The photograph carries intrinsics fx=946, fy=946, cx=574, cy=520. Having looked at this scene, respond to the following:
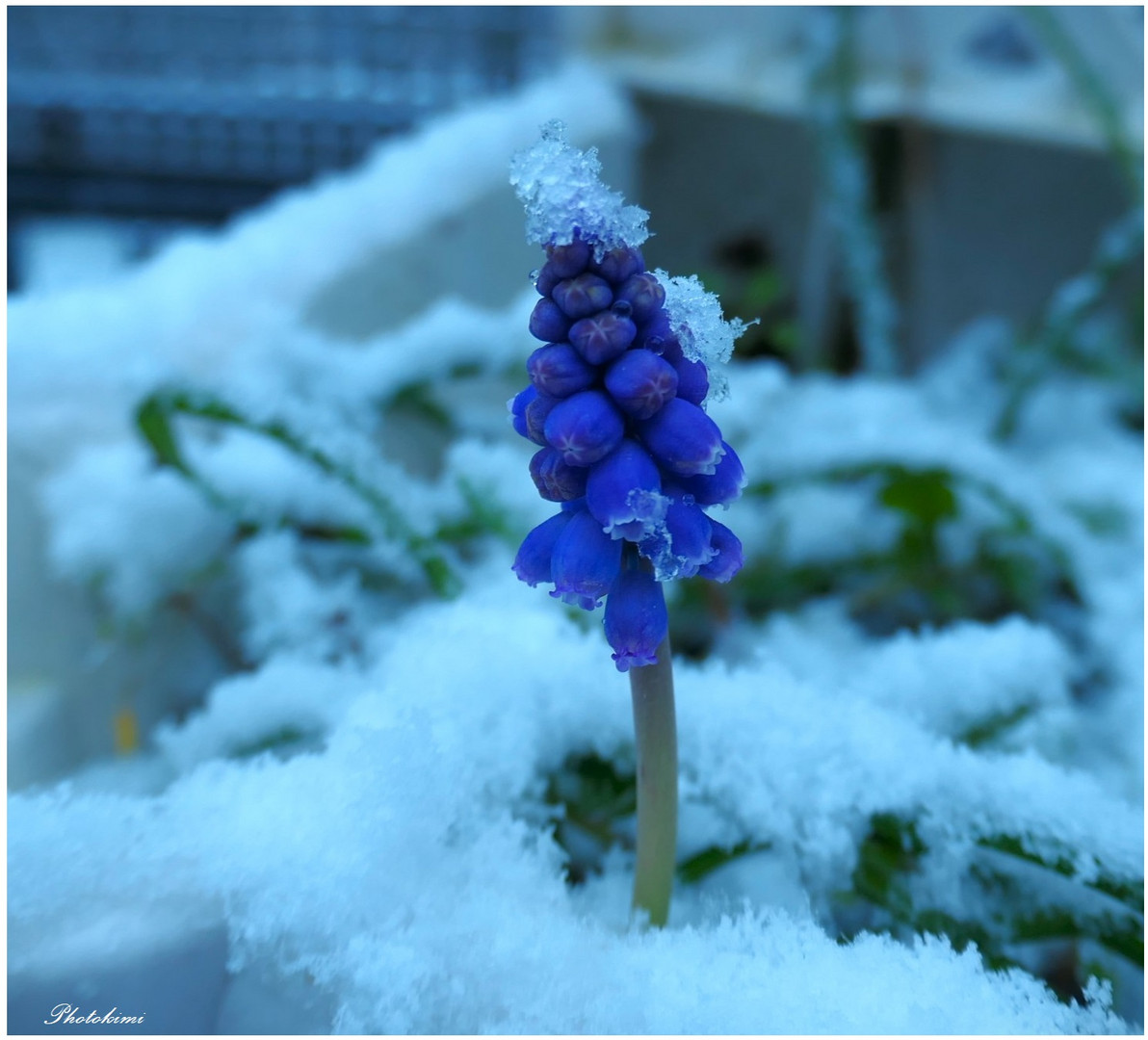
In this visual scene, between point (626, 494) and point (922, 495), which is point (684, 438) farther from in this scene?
point (922, 495)

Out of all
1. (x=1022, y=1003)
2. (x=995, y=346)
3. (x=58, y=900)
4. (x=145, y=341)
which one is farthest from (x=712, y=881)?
(x=995, y=346)

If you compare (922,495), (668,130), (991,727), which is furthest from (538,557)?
(668,130)

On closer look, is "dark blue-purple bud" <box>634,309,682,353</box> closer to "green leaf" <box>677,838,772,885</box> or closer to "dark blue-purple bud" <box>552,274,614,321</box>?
"dark blue-purple bud" <box>552,274,614,321</box>

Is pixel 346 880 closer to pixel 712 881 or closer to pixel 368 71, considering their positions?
pixel 712 881

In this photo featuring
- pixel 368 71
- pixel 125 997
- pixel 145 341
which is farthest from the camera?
pixel 368 71

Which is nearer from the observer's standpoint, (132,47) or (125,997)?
(125,997)

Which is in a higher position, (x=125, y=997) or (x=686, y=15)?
(x=686, y=15)

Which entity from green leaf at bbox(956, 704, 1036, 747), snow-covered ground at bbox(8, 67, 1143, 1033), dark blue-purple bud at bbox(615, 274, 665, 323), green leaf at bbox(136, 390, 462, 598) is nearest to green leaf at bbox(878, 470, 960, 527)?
snow-covered ground at bbox(8, 67, 1143, 1033)

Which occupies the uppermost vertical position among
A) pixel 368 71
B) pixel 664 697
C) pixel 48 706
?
pixel 368 71

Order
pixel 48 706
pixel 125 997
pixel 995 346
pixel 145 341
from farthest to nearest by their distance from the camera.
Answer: pixel 995 346, pixel 145 341, pixel 48 706, pixel 125 997
